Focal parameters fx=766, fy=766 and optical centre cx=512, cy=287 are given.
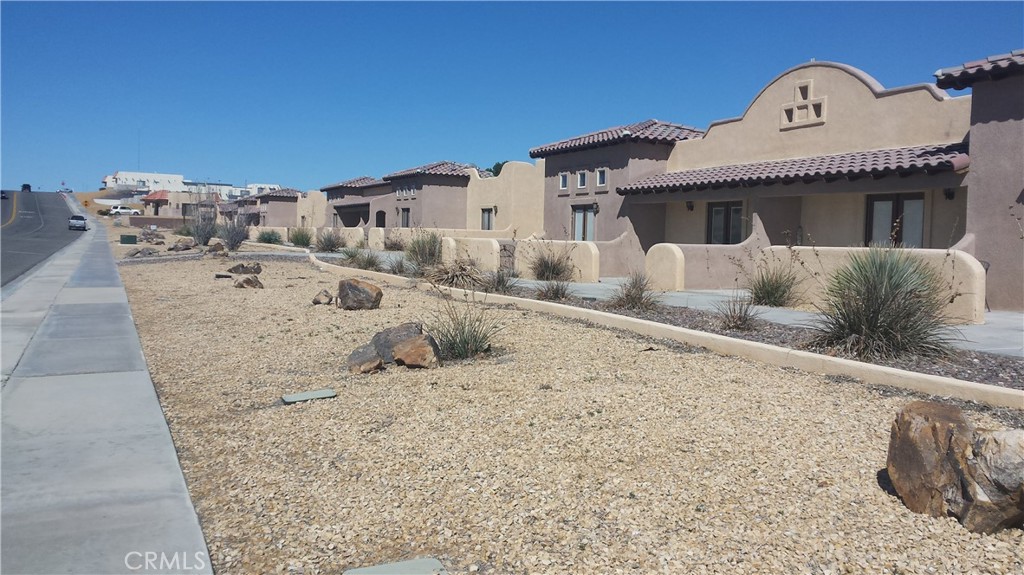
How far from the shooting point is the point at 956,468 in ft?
15.6

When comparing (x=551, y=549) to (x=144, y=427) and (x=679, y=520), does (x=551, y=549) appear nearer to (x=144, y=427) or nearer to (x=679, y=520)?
(x=679, y=520)

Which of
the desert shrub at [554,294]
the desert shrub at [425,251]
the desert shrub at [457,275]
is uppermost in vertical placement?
the desert shrub at [425,251]

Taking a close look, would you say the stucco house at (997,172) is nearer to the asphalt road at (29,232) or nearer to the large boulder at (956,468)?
the large boulder at (956,468)

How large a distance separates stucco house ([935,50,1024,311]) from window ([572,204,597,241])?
547 inches

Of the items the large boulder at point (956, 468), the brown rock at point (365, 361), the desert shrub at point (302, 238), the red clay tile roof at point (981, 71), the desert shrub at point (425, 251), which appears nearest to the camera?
the large boulder at point (956, 468)

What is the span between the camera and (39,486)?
17.4ft

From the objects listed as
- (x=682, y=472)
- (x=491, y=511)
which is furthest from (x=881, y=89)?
(x=491, y=511)

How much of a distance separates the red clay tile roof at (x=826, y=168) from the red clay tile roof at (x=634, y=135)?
1.81m

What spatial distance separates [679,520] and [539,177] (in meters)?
31.6

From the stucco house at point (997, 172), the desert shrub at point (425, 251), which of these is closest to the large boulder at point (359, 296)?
the desert shrub at point (425, 251)

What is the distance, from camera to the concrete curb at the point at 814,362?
747 cm

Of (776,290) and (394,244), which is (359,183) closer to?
(394,244)

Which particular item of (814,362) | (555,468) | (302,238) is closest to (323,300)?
(814,362)

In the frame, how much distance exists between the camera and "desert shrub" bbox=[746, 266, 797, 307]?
48.9ft
